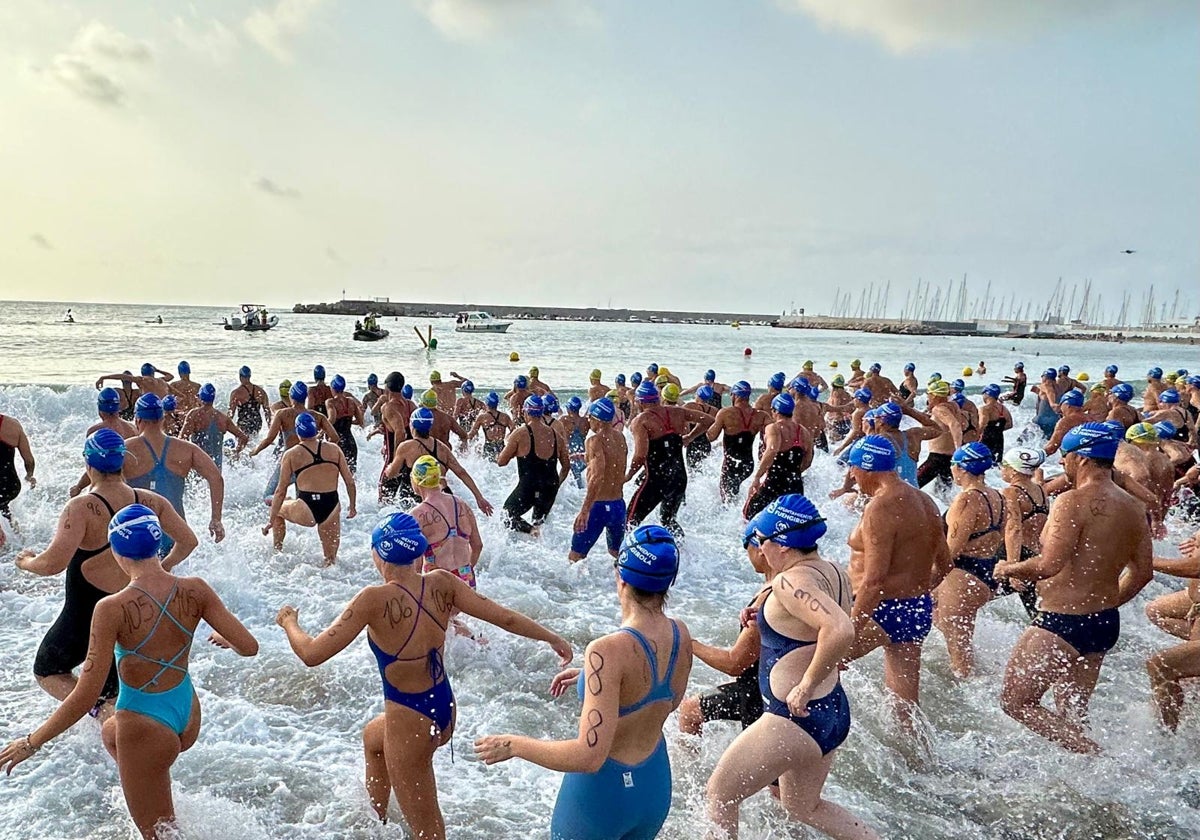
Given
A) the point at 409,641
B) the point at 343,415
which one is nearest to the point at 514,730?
the point at 409,641

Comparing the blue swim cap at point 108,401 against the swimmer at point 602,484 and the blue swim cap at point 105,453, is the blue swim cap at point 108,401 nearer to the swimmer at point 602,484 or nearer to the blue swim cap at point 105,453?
the blue swim cap at point 105,453

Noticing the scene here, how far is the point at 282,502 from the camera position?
7.69 meters

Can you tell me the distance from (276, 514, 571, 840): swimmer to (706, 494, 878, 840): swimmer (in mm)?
906

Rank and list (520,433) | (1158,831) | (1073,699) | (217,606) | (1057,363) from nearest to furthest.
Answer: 1. (217,606)
2. (1158,831)
3. (1073,699)
4. (520,433)
5. (1057,363)

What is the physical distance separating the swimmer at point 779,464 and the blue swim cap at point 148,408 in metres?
6.02

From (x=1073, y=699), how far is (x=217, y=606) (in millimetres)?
4808

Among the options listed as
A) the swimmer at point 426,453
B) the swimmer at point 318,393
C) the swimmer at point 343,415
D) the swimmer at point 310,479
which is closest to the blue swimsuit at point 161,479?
the swimmer at point 310,479

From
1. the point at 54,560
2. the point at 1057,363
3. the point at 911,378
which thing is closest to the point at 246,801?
the point at 54,560

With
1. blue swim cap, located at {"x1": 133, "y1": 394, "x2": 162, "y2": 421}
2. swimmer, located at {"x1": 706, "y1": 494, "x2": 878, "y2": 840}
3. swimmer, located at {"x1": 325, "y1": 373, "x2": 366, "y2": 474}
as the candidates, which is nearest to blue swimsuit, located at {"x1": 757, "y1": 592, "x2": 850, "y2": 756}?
swimmer, located at {"x1": 706, "y1": 494, "x2": 878, "y2": 840}

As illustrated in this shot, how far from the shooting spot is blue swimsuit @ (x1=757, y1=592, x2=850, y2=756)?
10.2 feet

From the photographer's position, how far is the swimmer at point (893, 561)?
4.23 m

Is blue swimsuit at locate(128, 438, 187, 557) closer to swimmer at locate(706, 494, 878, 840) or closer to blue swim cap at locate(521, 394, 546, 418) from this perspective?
blue swim cap at locate(521, 394, 546, 418)

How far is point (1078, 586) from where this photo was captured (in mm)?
4293

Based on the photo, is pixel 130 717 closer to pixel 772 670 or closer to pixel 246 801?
pixel 246 801
